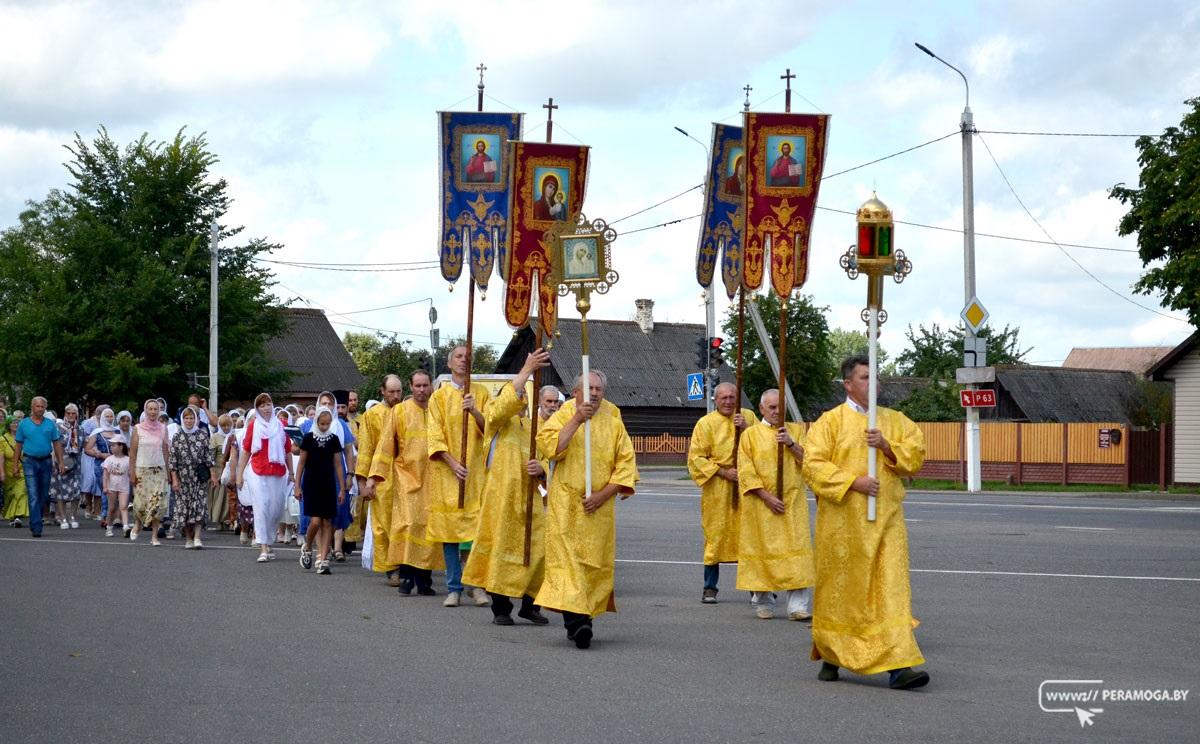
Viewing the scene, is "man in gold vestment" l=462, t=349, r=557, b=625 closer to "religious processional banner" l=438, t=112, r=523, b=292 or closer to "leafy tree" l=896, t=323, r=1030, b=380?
"religious processional banner" l=438, t=112, r=523, b=292

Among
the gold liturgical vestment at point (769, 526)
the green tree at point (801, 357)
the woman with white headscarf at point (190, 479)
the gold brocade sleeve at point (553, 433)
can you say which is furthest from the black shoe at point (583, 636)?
the green tree at point (801, 357)

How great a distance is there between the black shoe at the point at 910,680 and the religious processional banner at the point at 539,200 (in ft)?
20.8

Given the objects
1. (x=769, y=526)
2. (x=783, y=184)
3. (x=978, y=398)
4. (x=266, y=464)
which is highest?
(x=783, y=184)

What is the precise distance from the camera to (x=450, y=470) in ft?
43.3

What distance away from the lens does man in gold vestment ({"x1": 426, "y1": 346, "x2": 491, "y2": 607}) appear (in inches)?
509

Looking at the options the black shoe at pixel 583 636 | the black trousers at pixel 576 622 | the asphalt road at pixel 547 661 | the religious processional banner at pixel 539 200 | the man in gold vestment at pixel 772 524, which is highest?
the religious processional banner at pixel 539 200

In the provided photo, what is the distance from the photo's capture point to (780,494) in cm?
1213

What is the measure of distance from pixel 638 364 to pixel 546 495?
60523 millimetres

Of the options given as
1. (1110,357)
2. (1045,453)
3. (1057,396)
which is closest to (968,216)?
(1045,453)

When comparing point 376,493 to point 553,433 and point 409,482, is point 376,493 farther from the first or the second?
point 553,433

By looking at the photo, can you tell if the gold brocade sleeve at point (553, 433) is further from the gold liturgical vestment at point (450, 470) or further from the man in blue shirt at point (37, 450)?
the man in blue shirt at point (37, 450)

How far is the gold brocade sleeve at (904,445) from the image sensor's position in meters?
8.78

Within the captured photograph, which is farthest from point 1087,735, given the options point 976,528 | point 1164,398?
point 1164,398

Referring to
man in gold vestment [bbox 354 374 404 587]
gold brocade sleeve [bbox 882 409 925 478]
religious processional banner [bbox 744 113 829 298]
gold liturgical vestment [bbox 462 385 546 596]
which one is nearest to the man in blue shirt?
man in gold vestment [bbox 354 374 404 587]
